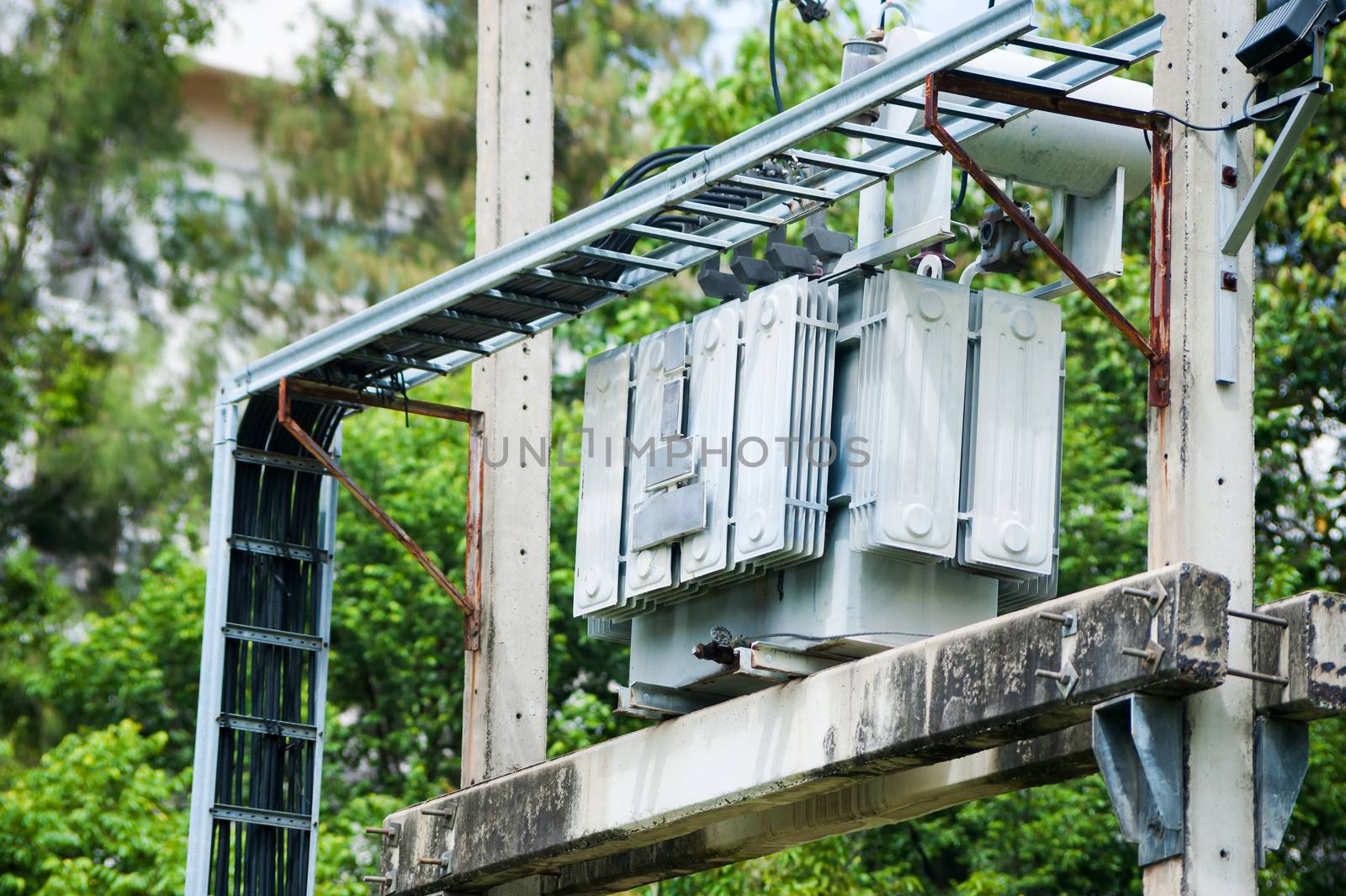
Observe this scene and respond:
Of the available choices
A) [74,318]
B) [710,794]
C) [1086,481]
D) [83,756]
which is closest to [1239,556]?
[710,794]

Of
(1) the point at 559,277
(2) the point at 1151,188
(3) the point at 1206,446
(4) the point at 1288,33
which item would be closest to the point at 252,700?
(1) the point at 559,277

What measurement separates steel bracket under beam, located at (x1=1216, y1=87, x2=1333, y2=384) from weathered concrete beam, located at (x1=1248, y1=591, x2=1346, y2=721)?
0.75 meters

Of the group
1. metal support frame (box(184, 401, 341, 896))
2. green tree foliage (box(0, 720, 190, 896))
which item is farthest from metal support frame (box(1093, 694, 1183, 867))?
green tree foliage (box(0, 720, 190, 896))

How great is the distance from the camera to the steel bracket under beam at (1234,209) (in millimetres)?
6781

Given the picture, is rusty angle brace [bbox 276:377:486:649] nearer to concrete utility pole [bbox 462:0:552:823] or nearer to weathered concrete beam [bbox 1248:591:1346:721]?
concrete utility pole [bbox 462:0:552:823]

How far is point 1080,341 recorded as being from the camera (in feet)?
66.0

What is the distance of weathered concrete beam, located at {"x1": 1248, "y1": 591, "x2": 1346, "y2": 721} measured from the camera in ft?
21.2

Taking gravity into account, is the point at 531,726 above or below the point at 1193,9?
below

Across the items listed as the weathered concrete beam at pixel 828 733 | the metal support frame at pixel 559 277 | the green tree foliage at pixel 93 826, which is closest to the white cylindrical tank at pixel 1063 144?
the metal support frame at pixel 559 277

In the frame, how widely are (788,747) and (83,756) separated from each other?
1203 centimetres

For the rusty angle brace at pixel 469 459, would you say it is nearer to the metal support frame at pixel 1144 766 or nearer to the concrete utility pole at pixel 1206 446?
the concrete utility pole at pixel 1206 446

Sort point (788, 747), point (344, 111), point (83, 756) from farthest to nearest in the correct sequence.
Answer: point (344, 111) < point (83, 756) < point (788, 747)

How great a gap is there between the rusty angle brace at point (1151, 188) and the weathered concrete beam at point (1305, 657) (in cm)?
76

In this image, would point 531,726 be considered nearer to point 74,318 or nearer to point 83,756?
point 83,756
